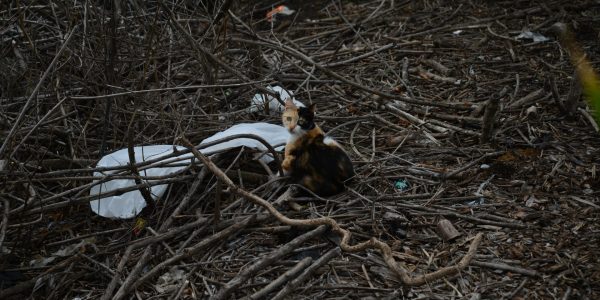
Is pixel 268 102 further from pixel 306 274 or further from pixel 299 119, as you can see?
pixel 306 274

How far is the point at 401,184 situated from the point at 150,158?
1895 mm

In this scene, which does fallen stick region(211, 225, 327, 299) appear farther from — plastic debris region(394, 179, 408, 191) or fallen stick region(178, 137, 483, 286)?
Result: plastic debris region(394, 179, 408, 191)

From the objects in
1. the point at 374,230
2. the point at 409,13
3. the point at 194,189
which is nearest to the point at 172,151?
the point at 194,189

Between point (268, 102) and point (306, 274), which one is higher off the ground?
point (268, 102)

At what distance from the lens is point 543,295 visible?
11.4 ft

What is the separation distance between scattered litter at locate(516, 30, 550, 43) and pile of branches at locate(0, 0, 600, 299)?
2 centimetres

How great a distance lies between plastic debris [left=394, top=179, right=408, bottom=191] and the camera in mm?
4578

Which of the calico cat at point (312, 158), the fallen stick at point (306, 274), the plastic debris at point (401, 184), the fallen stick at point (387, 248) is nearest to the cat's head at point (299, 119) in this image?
the calico cat at point (312, 158)

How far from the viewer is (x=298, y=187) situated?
450 cm

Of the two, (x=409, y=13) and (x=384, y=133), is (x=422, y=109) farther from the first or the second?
(x=409, y=13)

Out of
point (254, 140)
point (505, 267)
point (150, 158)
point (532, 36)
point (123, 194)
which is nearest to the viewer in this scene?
point (505, 267)

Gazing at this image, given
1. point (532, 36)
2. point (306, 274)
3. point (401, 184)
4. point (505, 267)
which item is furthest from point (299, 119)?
point (532, 36)

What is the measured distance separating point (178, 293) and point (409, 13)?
561 centimetres

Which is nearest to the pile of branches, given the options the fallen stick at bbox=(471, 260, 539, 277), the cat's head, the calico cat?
the fallen stick at bbox=(471, 260, 539, 277)
